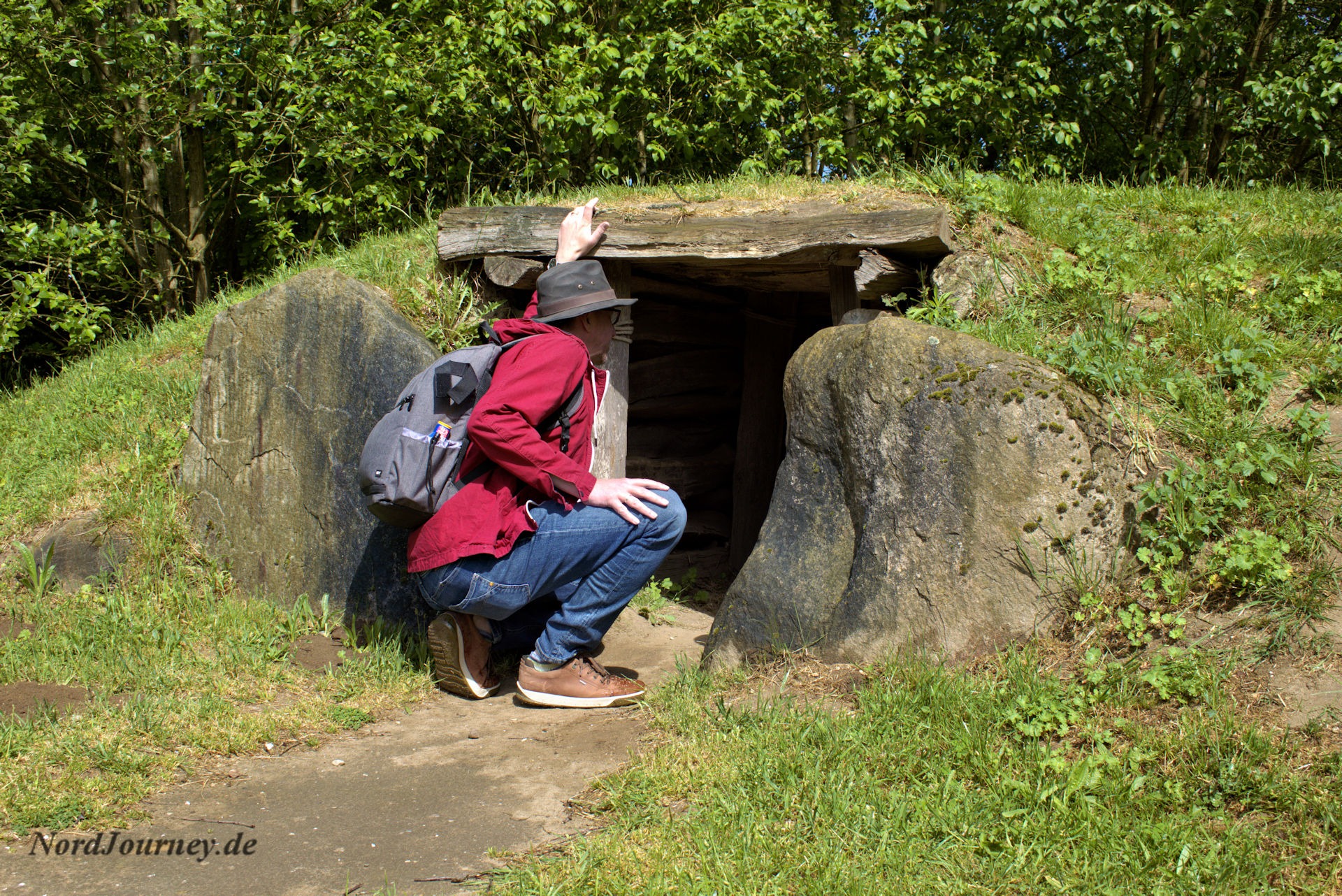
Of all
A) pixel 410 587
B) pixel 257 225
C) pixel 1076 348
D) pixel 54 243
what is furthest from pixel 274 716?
pixel 257 225

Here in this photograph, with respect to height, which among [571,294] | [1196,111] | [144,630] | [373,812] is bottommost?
[144,630]

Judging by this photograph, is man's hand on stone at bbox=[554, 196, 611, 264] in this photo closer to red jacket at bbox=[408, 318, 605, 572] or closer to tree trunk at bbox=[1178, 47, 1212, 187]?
red jacket at bbox=[408, 318, 605, 572]

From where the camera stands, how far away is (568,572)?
3.87m

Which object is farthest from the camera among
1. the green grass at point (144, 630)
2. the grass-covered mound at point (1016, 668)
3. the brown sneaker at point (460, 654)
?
the brown sneaker at point (460, 654)

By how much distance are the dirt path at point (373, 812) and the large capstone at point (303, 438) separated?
43.2 inches

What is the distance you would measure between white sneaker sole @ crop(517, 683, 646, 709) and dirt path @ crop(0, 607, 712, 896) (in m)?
0.05

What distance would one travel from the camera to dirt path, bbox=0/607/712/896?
262 centimetres

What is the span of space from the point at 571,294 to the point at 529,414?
1.89 feet

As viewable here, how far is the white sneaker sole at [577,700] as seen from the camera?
397 cm

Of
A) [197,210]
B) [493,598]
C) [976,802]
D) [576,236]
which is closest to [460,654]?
[493,598]

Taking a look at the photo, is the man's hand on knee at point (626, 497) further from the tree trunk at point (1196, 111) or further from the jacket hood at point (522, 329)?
the tree trunk at point (1196, 111)

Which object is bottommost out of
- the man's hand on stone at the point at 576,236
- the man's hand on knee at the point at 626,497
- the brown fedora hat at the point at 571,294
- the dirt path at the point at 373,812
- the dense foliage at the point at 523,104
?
the dirt path at the point at 373,812

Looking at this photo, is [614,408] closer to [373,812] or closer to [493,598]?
[493,598]

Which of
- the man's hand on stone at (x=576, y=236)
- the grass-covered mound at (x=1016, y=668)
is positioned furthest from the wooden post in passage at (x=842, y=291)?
the man's hand on stone at (x=576, y=236)
